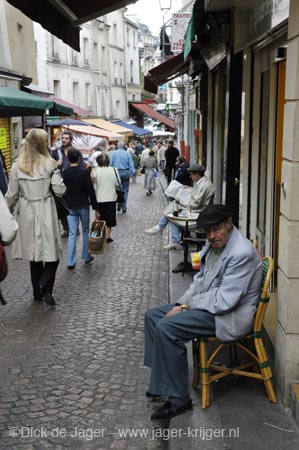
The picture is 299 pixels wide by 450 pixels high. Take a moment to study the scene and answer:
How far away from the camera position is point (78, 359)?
532 cm

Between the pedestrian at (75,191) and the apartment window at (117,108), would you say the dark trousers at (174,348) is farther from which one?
the apartment window at (117,108)

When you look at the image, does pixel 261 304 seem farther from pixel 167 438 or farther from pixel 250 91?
pixel 250 91

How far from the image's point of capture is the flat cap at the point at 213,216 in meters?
4.11

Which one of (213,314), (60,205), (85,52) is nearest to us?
(213,314)

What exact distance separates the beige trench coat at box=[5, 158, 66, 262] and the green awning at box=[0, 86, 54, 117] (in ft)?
14.7

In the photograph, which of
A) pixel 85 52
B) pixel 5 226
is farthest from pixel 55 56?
pixel 5 226

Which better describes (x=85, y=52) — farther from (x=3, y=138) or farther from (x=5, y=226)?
(x=5, y=226)

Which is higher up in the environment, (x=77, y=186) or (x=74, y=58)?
(x=74, y=58)

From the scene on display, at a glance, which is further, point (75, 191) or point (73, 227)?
point (73, 227)

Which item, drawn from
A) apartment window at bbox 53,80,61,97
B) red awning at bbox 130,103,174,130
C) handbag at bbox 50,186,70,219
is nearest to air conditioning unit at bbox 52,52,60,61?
apartment window at bbox 53,80,61,97

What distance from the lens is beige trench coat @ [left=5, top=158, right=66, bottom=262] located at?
268 inches

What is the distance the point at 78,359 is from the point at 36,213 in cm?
209

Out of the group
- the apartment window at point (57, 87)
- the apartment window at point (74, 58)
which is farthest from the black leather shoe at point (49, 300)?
the apartment window at point (74, 58)

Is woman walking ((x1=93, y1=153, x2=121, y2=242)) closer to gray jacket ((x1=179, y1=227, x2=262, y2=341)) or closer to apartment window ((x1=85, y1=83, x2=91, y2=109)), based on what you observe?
gray jacket ((x1=179, y1=227, x2=262, y2=341))
